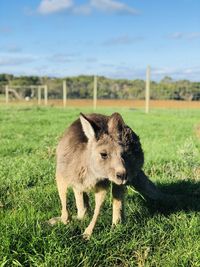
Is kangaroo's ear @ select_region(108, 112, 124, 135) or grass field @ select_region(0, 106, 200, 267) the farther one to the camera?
kangaroo's ear @ select_region(108, 112, 124, 135)

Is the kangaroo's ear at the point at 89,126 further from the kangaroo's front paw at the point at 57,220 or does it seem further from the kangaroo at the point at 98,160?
the kangaroo's front paw at the point at 57,220

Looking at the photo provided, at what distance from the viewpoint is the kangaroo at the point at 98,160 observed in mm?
3955

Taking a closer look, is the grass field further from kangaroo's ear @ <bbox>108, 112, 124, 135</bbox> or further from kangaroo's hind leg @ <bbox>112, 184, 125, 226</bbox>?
kangaroo's ear @ <bbox>108, 112, 124, 135</bbox>

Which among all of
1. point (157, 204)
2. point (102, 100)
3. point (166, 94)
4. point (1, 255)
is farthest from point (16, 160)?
point (102, 100)

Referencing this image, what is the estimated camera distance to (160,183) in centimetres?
638

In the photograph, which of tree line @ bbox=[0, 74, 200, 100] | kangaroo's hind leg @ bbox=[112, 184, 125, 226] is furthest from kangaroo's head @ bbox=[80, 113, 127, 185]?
tree line @ bbox=[0, 74, 200, 100]

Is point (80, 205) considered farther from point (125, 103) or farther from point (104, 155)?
point (125, 103)

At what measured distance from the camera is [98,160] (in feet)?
13.2

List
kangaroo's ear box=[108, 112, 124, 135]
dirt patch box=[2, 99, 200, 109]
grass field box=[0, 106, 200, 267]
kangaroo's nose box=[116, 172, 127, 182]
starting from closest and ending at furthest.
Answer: grass field box=[0, 106, 200, 267] < kangaroo's nose box=[116, 172, 127, 182] < kangaroo's ear box=[108, 112, 124, 135] < dirt patch box=[2, 99, 200, 109]

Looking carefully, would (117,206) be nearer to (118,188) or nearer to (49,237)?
(118,188)

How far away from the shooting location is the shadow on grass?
5266 mm

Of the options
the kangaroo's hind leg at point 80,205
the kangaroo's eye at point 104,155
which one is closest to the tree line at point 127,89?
the kangaroo's hind leg at point 80,205

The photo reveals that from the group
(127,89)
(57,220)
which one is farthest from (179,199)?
(127,89)

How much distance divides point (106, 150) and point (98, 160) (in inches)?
5.0
